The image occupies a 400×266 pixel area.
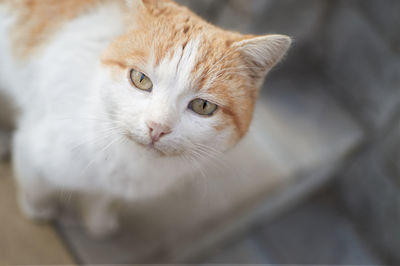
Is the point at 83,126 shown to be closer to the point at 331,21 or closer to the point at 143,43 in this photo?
the point at 143,43

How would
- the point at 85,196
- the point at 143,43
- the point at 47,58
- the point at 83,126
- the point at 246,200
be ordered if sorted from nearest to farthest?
the point at 143,43 → the point at 83,126 → the point at 47,58 → the point at 85,196 → the point at 246,200

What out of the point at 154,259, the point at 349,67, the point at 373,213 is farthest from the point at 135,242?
the point at 349,67

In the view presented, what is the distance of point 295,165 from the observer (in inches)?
73.0

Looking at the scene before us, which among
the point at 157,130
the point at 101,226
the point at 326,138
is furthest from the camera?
the point at 326,138

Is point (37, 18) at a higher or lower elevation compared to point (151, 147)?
higher

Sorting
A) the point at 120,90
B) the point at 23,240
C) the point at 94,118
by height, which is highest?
the point at 120,90

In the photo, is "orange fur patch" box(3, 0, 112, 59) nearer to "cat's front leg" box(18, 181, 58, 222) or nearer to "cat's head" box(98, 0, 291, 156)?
"cat's head" box(98, 0, 291, 156)

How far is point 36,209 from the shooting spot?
1404mm

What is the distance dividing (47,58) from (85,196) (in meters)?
0.52

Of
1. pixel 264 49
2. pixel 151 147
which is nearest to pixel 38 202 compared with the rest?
pixel 151 147

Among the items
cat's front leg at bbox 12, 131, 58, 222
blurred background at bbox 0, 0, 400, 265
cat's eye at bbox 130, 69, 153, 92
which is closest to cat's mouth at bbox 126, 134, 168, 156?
cat's eye at bbox 130, 69, 153, 92

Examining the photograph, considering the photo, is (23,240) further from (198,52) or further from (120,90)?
(198,52)

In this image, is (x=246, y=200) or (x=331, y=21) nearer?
(x=246, y=200)

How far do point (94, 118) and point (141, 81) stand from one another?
0.18 meters
